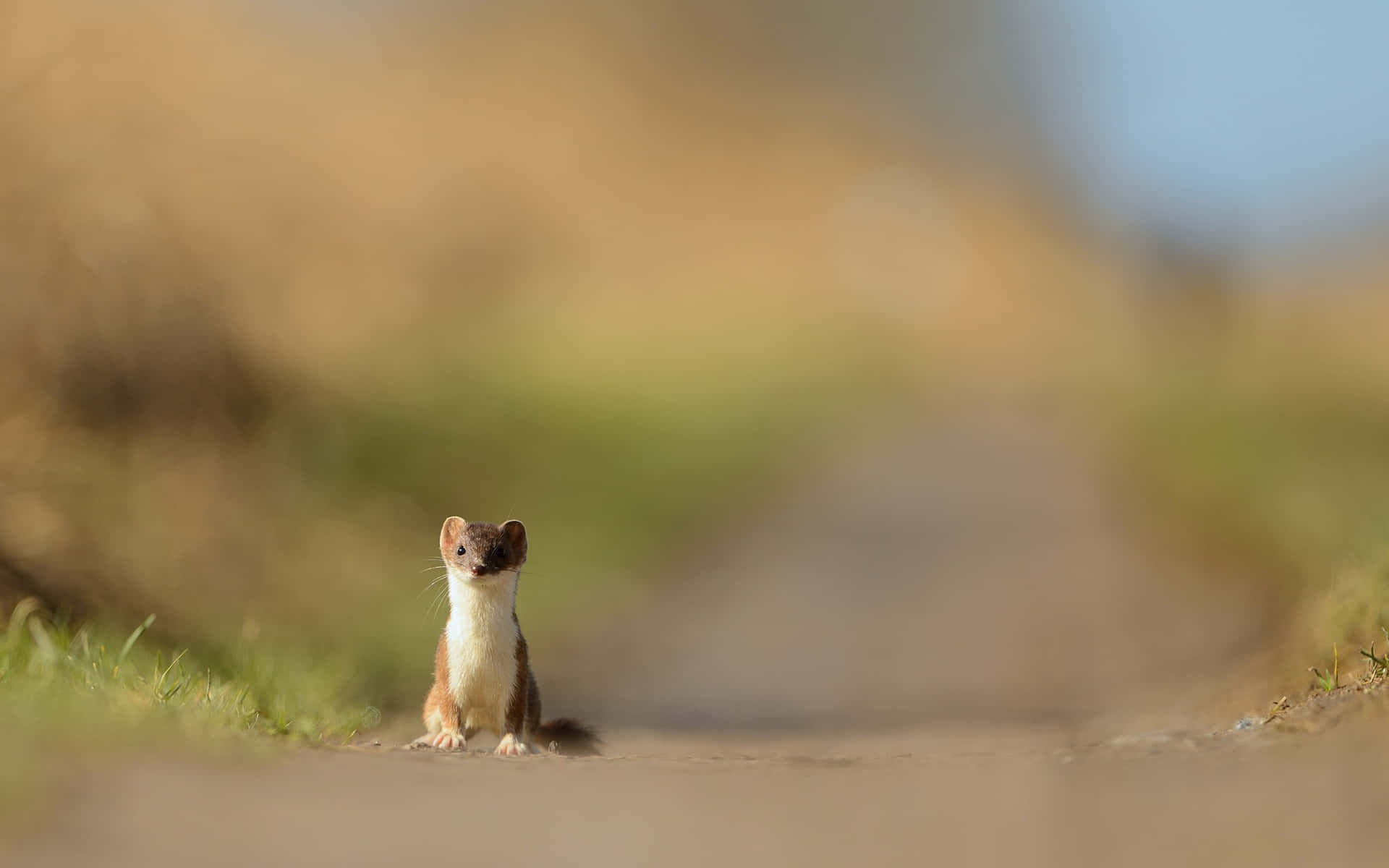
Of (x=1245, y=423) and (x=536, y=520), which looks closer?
(x=536, y=520)

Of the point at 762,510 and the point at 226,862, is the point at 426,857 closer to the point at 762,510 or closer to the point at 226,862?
→ the point at 226,862

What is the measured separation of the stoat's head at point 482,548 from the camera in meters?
5.85

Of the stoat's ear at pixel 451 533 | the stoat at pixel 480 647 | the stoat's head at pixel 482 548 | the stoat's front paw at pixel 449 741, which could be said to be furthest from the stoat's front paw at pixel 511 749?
the stoat's ear at pixel 451 533

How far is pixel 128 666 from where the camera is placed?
19.8 feet

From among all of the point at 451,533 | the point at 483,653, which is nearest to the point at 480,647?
the point at 483,653

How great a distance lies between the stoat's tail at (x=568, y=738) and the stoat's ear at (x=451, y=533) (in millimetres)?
1031

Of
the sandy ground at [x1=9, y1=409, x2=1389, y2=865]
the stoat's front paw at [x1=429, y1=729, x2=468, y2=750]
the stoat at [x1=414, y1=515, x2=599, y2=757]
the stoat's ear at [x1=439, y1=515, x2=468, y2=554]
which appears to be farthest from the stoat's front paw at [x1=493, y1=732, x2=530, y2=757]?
the stoat's ear at [x1=439, y1=515, x2=468, y2=554]

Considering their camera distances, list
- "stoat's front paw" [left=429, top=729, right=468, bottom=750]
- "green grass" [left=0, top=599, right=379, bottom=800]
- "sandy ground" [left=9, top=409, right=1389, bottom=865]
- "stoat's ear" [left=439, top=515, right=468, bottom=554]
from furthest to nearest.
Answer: "stoat's ear" [left=439, top=515, right=468, bottom=554] < "stoat's front paw" [left=429, top=729, right=468, bottom=750] < "green grass" [left=0, top=599, right=379, bottom=800] < "sandy ground" [left=9, top=409, right=1389, bottom=865]

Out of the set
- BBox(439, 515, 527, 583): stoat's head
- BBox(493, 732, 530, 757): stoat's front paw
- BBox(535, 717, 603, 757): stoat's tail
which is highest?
BBox(439, 515, 527, 583): stoat's head

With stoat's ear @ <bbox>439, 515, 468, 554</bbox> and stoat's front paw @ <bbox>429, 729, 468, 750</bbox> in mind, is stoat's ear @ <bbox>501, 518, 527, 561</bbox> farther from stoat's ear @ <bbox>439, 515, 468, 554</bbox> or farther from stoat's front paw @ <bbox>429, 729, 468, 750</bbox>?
stoat's front paw @ <bbox>429, 729, 468, 750</bbox>

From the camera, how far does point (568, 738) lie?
6559 mm

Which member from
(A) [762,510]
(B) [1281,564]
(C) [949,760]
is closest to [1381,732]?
(C) [949,760]

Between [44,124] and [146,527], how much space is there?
2.93 meters

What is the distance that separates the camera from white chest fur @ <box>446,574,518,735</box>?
5.87 meters
